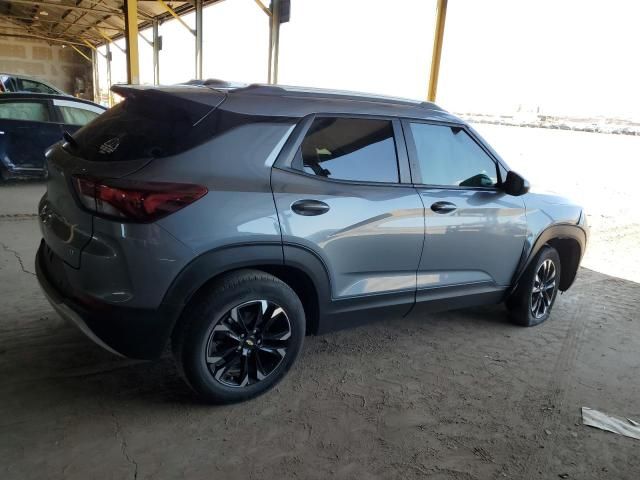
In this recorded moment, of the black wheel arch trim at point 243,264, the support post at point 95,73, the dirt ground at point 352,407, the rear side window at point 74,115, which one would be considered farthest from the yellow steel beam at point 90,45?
the black wheel arch trim at point 243,264

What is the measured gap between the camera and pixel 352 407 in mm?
2826

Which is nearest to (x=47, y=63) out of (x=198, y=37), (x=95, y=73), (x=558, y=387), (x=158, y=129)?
(x=95, y=73)

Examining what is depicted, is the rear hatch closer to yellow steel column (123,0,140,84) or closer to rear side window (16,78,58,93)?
yellow steel column (123,0,140,84)

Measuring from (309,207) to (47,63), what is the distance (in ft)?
118

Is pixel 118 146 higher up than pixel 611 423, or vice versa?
pixel 118 146

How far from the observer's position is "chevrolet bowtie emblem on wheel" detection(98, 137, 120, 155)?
245cm

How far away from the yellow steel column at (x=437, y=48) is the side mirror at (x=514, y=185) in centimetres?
614

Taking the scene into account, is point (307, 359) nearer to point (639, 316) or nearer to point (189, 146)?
point (189, 146)

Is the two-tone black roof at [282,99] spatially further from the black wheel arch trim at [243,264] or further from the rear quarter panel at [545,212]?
the rear quarter panel at [545,212]

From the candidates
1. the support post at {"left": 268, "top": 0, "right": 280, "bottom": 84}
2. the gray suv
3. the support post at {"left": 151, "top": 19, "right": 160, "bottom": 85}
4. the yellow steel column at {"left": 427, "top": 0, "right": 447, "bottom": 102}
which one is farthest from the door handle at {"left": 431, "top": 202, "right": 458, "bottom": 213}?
the support post at {"left": 151, "top": 19, "right": 160, "bottom": 85}

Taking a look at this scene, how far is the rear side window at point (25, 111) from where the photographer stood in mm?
7570

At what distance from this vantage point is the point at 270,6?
11664mm

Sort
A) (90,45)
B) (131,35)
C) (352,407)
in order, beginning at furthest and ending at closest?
(90,45) < (131,35) < (352,407)

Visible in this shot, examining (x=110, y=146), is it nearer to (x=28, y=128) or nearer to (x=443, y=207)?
(x=443, y=207)
